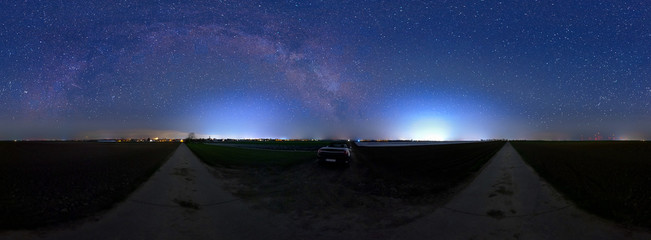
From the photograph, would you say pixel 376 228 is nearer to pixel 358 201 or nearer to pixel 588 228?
pixel 358 201

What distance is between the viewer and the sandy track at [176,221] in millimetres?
6156

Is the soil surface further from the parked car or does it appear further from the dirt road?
the parked car

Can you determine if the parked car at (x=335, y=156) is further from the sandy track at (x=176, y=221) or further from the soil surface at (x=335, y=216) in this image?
the sandy track at (x=176, y=221)

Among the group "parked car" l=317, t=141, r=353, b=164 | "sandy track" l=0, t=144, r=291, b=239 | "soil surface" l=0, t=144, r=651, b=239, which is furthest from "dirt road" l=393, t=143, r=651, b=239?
"parked car" l=317, t=141, r=353, b=164

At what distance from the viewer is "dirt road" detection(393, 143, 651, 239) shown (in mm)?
6387

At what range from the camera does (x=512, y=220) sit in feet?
24.2

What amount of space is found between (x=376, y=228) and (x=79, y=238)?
6.14m

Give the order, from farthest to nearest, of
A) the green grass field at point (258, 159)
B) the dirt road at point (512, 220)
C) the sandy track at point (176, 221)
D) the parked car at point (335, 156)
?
the green grass field at point (258, 159), the parked car at point (335, 156), the dirt road at point (512, 220), the sandy track at point (176, 221)

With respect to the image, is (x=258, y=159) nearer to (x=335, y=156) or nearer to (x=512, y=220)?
(x=335, y=156)

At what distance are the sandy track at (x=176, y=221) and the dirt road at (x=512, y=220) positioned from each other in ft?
11.2

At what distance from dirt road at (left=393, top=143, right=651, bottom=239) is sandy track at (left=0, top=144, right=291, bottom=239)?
135 inches

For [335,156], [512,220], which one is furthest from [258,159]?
[512,220]

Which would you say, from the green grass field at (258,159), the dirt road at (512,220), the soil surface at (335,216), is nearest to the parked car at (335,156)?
the green grass field at (258,159)

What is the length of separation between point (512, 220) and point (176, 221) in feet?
26.6
